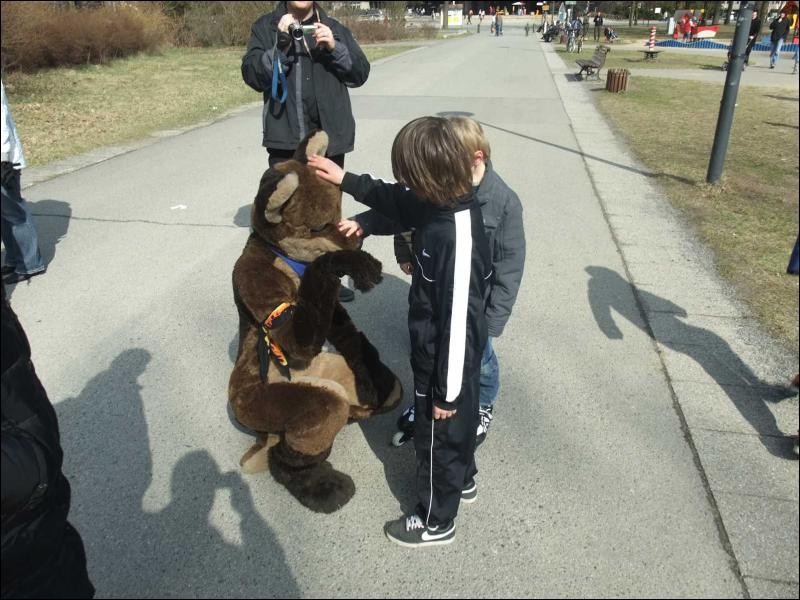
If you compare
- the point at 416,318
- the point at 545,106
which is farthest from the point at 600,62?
the point at 416,318

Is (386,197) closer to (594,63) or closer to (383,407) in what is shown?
(383,407)

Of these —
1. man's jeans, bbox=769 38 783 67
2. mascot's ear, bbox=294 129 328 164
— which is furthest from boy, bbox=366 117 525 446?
man's jeans, bbox=769 38 783 67

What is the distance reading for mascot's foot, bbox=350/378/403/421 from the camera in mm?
2957

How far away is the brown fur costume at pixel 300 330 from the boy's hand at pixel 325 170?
50 mm

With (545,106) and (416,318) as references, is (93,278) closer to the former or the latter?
(416,318)

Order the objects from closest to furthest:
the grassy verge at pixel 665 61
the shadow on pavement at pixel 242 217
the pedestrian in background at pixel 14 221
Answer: the pedestrian in background at pixel 14 221, the shadow on pavement at pixel 242 217, the grassy verge at pixel 665 61

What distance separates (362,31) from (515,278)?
119ft

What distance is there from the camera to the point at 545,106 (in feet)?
43.6

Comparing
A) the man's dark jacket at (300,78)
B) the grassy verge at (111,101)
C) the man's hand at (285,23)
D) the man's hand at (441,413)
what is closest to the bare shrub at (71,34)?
the grassy verge at (111,101)

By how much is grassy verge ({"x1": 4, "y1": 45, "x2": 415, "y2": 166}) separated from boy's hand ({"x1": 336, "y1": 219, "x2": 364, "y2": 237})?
25.2 feet

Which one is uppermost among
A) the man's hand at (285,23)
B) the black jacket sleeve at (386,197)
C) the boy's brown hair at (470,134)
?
the man's hand at (285,23)

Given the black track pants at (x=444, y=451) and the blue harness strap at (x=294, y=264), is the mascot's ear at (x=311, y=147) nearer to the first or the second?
the blue harness strap at (x=294, y=264)

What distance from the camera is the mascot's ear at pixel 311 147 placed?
2598 mm

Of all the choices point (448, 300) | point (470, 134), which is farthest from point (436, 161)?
point (448, 300)
